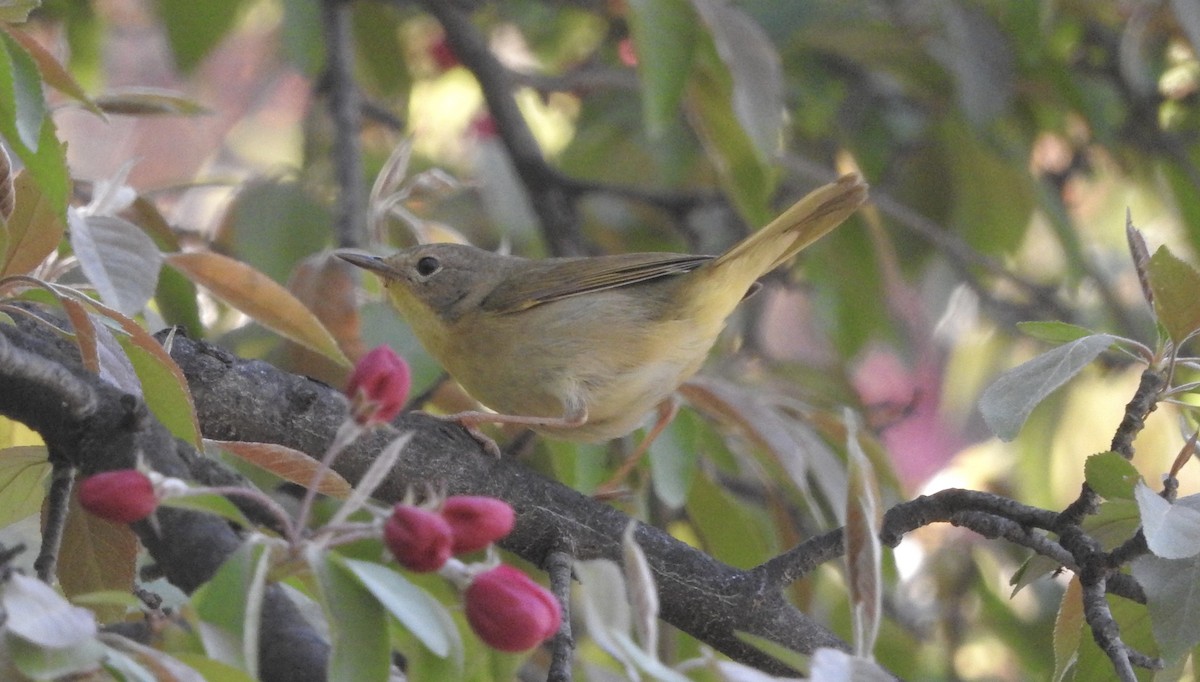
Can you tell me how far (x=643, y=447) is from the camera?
3041 millimetres

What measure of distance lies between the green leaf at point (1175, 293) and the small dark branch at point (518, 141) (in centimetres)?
260

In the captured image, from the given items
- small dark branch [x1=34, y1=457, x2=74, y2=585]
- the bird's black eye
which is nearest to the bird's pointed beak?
the bird's black eye

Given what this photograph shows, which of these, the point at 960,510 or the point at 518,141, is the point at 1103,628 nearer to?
the point at 960,510

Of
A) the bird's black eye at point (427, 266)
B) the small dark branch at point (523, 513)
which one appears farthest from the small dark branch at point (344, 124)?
the small dark branch at point (523, 513)

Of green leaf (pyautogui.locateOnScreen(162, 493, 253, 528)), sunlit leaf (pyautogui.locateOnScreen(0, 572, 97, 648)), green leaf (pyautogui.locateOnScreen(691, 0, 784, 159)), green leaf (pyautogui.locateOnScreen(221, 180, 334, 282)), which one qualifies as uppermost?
green leaf (pyautogui.locateOnScreen(691, 0, 784, 159))

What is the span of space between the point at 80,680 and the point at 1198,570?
4.53 ft

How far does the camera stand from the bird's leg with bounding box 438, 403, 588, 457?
281 cm

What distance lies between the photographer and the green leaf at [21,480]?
1.85m

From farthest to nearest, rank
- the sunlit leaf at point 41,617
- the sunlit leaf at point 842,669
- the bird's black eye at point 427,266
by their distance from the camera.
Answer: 1. the bird's black eye at point 427,266
2. the sunlit leaf at point 842,669
3. the sunlit leaf at point 41,617

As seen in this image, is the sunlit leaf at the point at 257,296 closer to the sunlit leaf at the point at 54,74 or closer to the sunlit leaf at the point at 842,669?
the sunlit leaf at the point at 54,74

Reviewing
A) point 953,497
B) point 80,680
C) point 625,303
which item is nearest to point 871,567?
point 953,497

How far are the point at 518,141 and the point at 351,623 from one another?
3220 millimetres

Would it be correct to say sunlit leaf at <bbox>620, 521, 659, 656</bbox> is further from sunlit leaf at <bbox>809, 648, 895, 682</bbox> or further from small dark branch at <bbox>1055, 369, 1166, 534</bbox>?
small dark branch at <bbox>1055, 369, 1166, 534</bbox>

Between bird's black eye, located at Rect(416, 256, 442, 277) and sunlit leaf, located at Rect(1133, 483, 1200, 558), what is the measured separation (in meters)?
2.49
